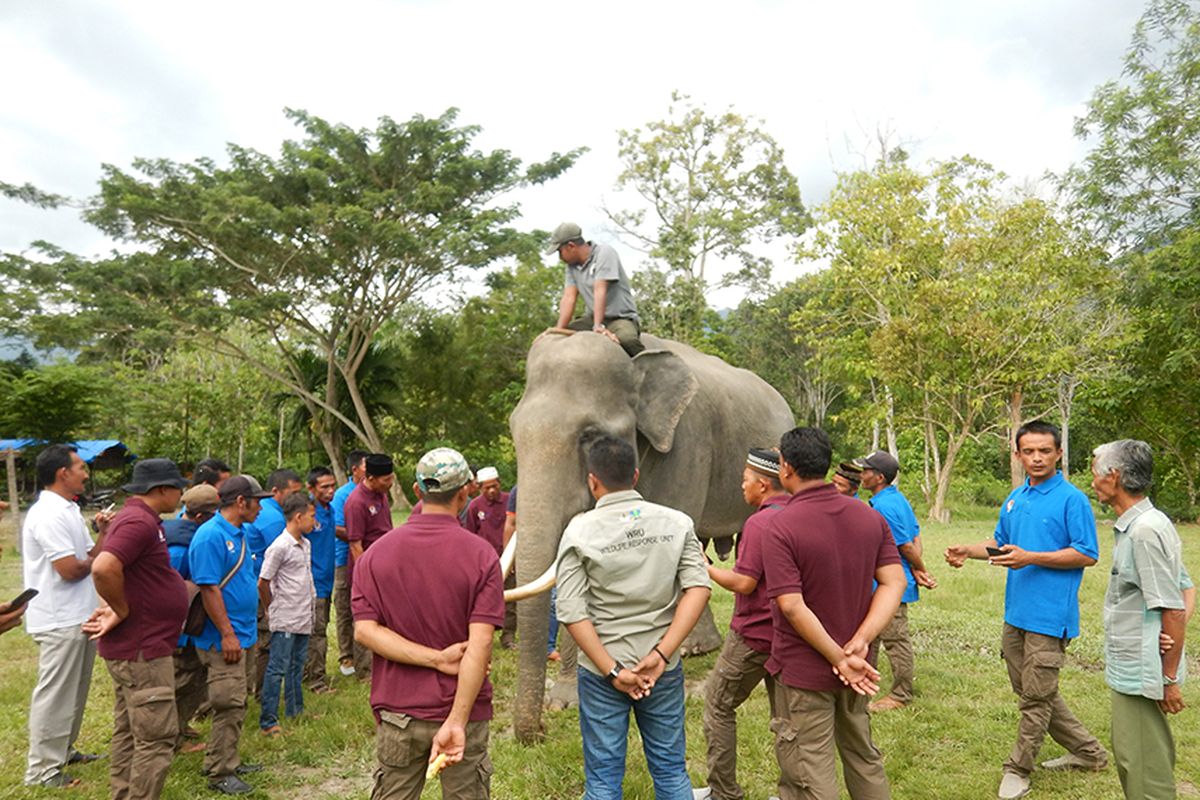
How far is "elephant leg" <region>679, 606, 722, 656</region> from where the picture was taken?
7.44m

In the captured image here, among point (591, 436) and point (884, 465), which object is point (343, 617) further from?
point (884, 465)

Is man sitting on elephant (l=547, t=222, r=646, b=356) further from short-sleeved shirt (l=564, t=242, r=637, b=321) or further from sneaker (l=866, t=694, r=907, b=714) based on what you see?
sneaker (l=866, t=694, r=907, b=714)

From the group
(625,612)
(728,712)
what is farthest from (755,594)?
(625,612)

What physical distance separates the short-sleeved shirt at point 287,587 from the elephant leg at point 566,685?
70.2 inches

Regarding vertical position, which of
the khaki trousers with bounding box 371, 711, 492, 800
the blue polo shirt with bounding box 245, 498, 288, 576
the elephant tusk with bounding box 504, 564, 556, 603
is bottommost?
the khaki trousers with bounding box 371, 711, 492, 800

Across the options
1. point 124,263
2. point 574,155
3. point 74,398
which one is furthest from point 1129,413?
point 74,398

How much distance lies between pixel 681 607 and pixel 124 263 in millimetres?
21677

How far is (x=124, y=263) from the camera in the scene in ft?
67.5

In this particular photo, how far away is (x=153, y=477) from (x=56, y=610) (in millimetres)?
1522

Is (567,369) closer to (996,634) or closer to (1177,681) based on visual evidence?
(1177,681)

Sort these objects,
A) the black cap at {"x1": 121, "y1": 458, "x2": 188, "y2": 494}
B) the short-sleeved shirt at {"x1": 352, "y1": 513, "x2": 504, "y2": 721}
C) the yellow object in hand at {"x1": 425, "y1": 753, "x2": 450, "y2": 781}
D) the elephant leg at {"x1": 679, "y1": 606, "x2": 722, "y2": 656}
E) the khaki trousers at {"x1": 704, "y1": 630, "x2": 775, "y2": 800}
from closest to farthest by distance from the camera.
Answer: the yellow object in hand at {"x1": 425, "y1": 753, "x2": 450, "y2": 781} → the short-sleeved shirt at {"x1": 352, "y1": 513, "x2": 504, "y2": 721} → the black cap at {"x1": 121, "y1": 458, "x2": 188, "y2": 494} → the khaki trousers at {"x1": 704, "y1": 630, "x2": 775, "y2": 800} → the elephant leg at {"x1": 679, "y1": 606, "x2": 722, "y2": 656}

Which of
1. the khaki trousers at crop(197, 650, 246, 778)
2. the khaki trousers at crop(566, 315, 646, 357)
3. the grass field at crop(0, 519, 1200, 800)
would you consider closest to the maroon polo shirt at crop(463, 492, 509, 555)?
the grass field at crop(0, 519, 1200, 800)

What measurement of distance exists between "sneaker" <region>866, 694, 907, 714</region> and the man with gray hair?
2267mm

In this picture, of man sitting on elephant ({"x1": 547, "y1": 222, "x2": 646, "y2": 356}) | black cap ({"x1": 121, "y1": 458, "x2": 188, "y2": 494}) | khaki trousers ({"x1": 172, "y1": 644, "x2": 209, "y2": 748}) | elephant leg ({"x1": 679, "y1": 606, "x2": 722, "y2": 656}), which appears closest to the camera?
black cap ({"x1": 121, "y1": 458, "x2": 188, "y2": 494})
